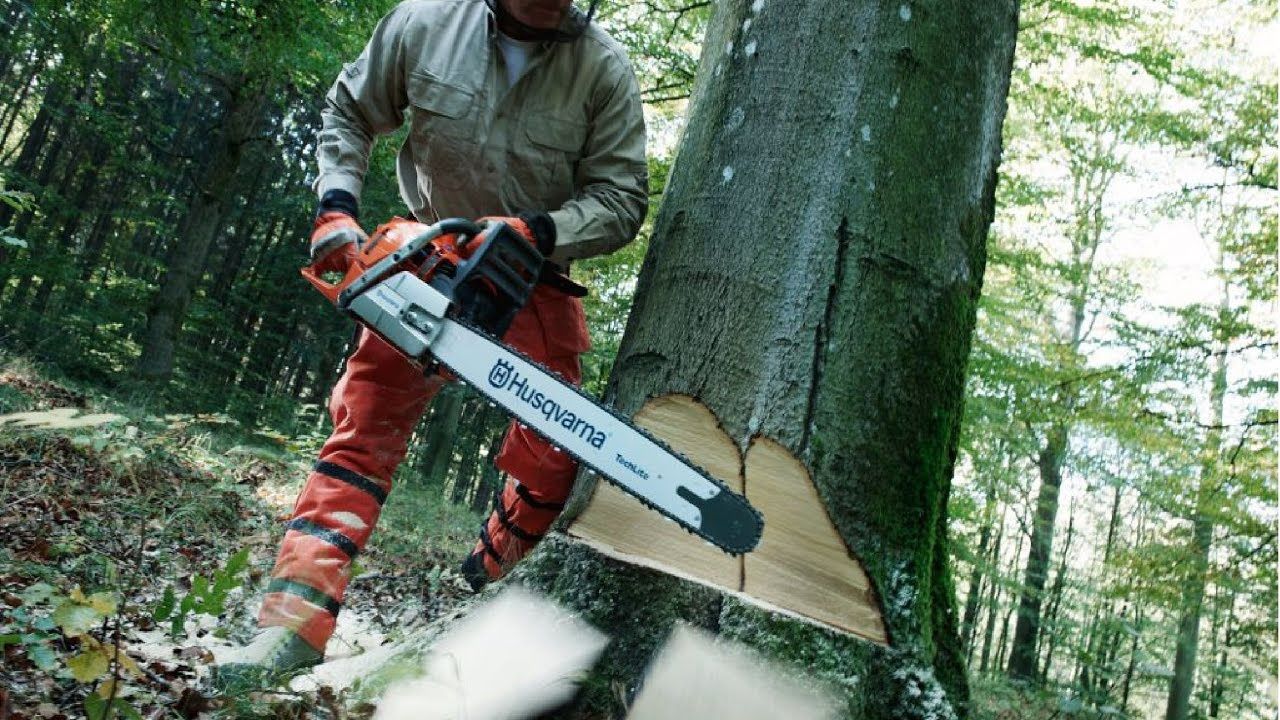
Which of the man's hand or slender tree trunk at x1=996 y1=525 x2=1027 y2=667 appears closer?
the man's hand

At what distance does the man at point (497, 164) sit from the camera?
2281mm

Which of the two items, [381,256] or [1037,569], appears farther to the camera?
[1037,569]

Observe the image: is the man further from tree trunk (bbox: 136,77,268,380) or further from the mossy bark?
tree trunk (bbox: 136,77,268,380)

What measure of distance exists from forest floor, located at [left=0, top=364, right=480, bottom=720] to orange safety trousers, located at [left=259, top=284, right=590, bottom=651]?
0.13 meters

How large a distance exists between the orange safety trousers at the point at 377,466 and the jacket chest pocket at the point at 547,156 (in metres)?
0.33

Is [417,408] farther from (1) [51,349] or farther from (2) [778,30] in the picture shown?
(1) [51,349]

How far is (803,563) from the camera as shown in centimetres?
158

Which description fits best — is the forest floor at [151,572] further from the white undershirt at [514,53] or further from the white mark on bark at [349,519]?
the white undershirt at [514,53]

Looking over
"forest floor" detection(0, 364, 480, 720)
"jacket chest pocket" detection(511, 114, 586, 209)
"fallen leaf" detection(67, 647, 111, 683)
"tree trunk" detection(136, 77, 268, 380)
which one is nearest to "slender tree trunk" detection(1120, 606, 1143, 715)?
"forest floor" detection(0, 364, 480, 720)

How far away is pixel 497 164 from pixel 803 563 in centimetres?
150

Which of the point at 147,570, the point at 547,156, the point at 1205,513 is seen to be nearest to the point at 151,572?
the point at 147,570

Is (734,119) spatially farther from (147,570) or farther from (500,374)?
(147,570)

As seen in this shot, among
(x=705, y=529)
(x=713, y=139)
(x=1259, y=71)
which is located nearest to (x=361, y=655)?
(x=705, y=529)

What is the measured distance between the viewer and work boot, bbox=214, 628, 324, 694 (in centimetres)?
156
